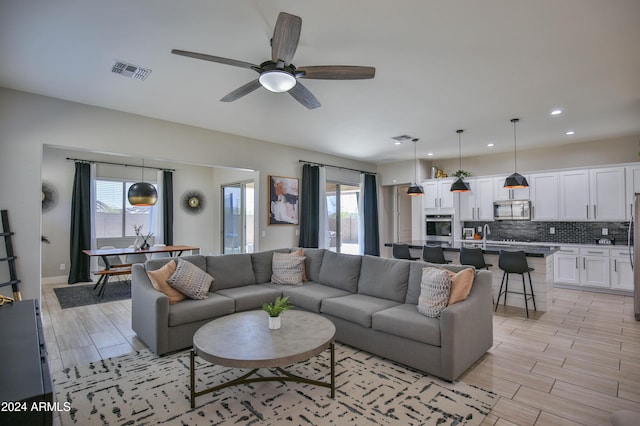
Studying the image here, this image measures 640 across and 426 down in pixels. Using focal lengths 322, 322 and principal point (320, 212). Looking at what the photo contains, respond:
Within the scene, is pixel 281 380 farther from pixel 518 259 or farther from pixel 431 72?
pixel 518 259

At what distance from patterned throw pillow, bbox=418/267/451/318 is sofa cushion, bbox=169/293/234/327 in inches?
83.1

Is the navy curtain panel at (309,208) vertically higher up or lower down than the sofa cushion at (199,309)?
higher up

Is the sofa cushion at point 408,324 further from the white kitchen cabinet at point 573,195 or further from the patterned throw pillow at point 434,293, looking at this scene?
the white kitchen cabinet at point 573,195

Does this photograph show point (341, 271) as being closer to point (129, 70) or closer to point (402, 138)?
point (402, 138)

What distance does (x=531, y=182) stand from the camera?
6.56m

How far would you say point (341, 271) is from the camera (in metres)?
4.25

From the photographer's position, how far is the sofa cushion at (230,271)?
4.17 meters

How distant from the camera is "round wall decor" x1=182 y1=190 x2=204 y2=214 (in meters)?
8.45

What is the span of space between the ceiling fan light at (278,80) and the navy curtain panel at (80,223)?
20.5 feet

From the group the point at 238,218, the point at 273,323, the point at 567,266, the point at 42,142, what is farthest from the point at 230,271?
the point at 567,266

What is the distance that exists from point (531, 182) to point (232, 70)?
20.4ft

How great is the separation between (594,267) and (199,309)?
663cm

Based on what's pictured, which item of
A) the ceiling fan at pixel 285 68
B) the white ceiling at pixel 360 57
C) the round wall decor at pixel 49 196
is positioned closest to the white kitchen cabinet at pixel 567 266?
the white ceiling at pixel 360 57

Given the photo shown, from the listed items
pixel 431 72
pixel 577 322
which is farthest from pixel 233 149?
pixel 577 322
